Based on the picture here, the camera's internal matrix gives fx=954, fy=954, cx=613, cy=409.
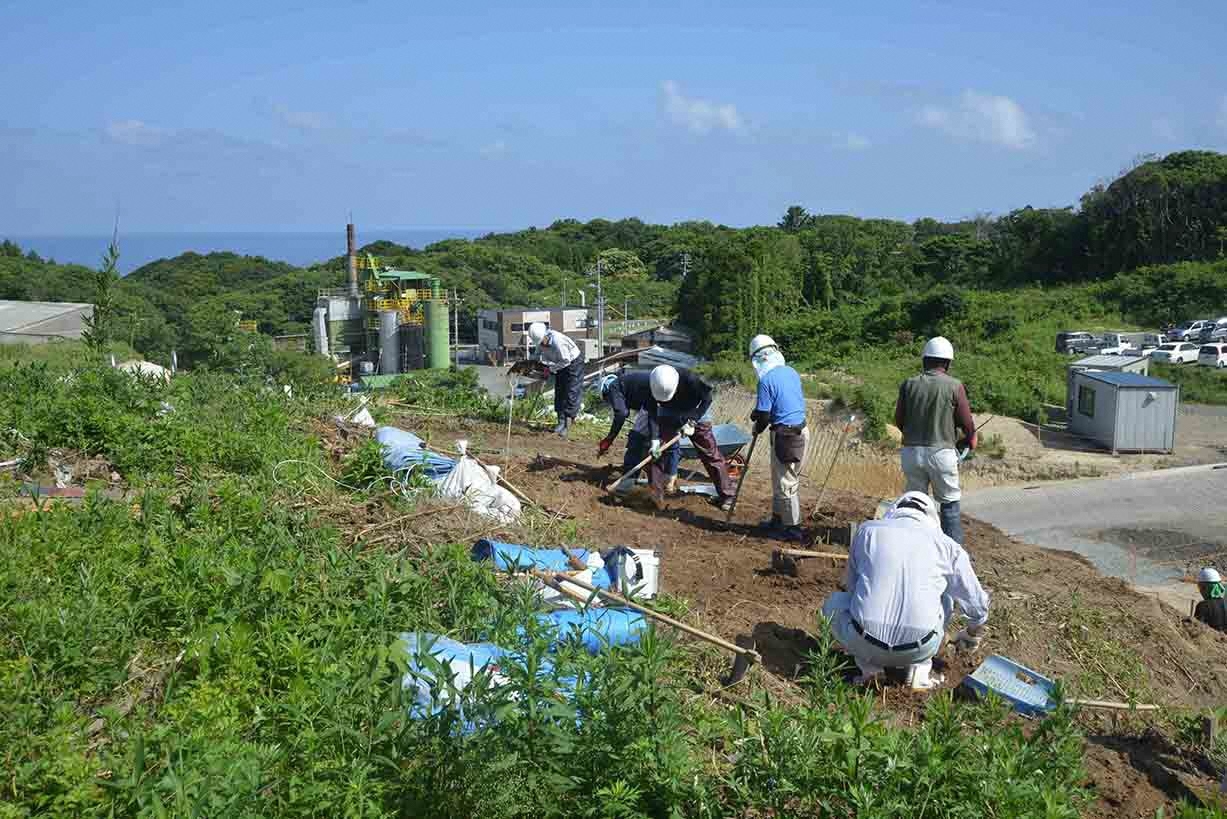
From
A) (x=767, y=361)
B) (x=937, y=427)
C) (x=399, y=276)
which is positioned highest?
(x=399, y=276)

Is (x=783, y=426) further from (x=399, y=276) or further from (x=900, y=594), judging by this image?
(x=399, y=276)

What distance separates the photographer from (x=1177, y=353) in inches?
1104

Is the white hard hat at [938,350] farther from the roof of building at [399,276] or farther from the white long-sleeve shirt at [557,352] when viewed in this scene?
the roof of building at [399,276]

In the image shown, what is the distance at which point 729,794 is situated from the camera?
3.00 meters

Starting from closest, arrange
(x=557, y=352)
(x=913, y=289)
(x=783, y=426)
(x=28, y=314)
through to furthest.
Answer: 1. (x=783, y=426)
2. (x=557, y=352)
3. (x=28, y=314)
4. (x=913, y=289)

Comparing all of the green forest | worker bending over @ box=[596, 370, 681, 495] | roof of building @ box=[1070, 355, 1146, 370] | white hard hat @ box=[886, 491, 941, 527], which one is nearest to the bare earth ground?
worker bending over @ box=[596, 370, 681, 495]

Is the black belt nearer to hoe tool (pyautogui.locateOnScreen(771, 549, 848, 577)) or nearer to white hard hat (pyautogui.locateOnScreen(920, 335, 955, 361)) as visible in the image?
hoe tool (pyautogui.locateOnScreen(771, 549, 848, 577))

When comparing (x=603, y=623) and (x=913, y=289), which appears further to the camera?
(x=913, y=289)

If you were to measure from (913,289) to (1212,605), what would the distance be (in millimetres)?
44274

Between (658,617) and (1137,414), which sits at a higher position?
(658,617)

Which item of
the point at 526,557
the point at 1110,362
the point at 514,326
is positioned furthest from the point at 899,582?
the point at 514,326

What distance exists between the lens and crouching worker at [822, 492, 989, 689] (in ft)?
14.2

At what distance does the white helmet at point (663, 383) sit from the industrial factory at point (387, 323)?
111 feet

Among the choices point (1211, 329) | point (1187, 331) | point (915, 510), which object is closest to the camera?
point (915, 510)
